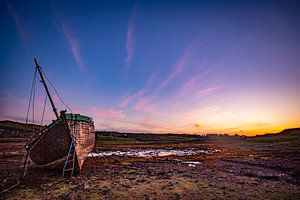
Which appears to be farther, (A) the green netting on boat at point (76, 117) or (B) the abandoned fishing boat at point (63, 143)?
(A) the green netting on boat at point (76, 117)

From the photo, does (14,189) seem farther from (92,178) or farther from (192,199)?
(192,199)

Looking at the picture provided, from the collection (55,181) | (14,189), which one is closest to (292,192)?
(55,181)

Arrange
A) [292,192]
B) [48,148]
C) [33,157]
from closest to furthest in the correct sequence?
[292,192] → [48,148] → [33,157]

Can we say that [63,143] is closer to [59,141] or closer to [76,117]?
[59,141]

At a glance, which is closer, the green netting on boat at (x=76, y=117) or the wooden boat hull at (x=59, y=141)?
the wooden boat hull at (x=59, y=141)

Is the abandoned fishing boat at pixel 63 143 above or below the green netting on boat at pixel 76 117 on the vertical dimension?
below

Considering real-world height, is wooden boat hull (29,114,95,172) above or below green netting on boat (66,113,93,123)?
below

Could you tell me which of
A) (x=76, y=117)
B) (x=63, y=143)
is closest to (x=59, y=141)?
(x=63, y=143)

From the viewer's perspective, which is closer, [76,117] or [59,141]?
[59,141]

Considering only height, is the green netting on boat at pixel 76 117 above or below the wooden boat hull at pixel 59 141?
above

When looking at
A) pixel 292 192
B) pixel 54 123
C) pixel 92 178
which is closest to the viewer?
pixel 292 192

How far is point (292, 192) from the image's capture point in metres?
9.24

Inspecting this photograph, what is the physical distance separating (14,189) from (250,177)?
1235cm

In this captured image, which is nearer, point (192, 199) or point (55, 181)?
point (192, 199)
